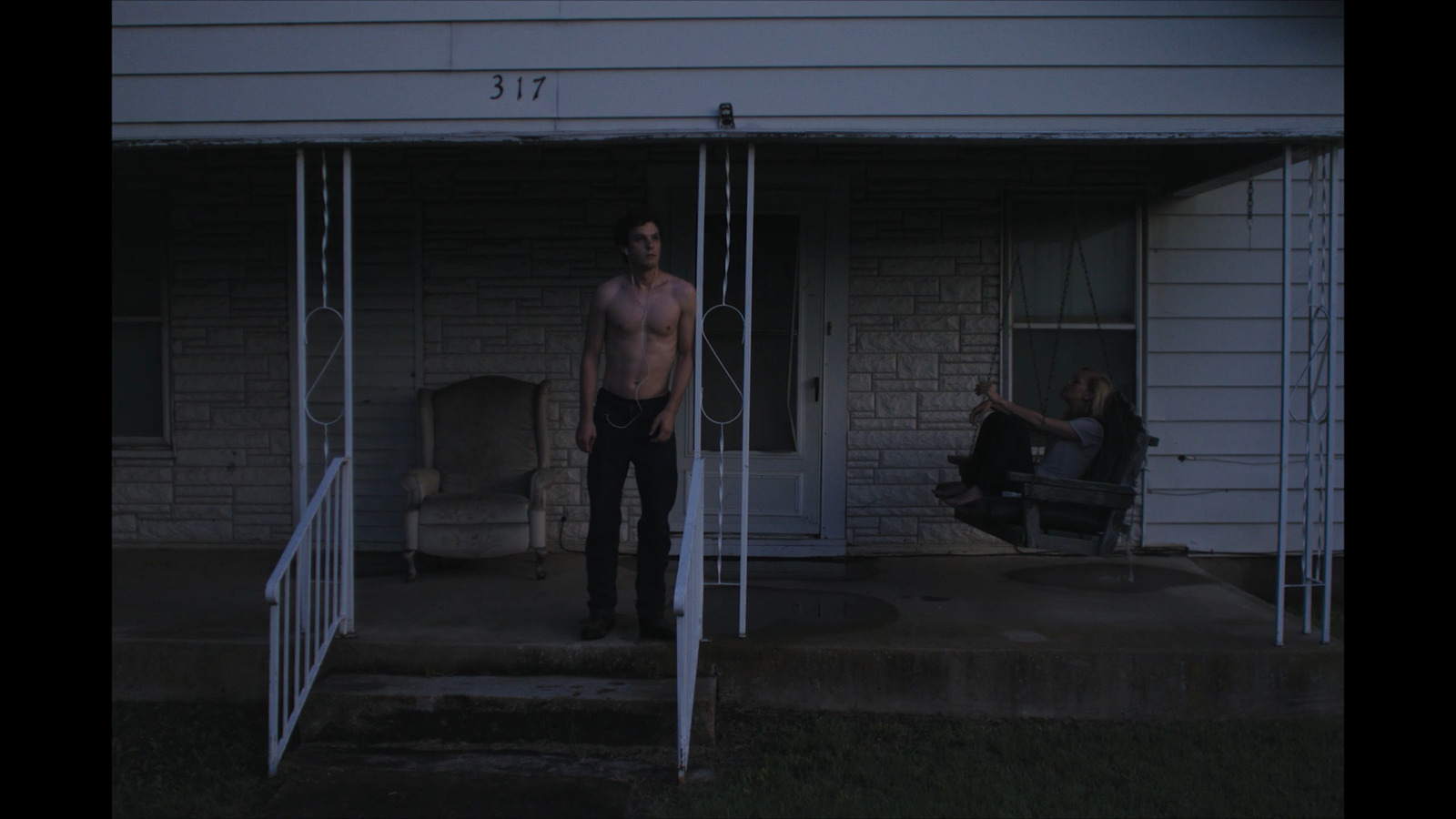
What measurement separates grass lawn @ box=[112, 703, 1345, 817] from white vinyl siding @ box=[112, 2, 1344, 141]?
247 cm

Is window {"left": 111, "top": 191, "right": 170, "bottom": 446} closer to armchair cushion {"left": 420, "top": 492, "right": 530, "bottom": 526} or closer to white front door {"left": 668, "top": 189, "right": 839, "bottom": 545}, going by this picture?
armchair cushion {"left": 420, "top": 492, "right": 530, "bottom": 526}

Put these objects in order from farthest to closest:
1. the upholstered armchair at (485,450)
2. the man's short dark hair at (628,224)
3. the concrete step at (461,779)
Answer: the upholstered armchair at (485,450), the man's short dark hair at (628,224), the concrete step at (461,779)

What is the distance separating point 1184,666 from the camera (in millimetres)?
4699

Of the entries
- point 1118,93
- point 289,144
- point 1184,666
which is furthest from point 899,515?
point 289,144

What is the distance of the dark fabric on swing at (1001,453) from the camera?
5551 mm

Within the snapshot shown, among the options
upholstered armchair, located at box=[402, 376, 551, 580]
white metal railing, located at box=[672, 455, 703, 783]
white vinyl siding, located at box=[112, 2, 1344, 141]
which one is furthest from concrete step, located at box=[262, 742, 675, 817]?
white vinyl siding, located at box=[112, 2, 1344, 141]

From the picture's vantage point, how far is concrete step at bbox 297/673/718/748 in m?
4.33

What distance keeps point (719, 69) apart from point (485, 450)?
8.99 ft

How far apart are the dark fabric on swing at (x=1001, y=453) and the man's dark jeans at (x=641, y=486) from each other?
1.72 m

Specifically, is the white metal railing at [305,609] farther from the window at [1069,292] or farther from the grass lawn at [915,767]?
the window at [1069,292]

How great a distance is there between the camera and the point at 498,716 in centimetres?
437

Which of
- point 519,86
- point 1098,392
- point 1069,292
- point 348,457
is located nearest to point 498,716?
point 348,457

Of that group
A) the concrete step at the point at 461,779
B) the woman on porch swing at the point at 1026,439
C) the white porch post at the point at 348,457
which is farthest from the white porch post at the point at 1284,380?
the white porch post at the point at 348,457

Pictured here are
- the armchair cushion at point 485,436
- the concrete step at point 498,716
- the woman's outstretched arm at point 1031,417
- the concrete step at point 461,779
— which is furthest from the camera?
the armchair cushion at point 485,436
